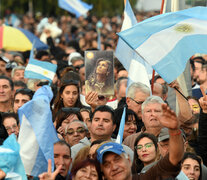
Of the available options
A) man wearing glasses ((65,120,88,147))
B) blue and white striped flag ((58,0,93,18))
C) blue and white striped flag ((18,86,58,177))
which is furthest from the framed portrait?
blue and white striped flag ((58,0,93,18))

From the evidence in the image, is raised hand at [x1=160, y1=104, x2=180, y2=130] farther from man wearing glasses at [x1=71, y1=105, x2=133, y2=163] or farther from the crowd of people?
man wearing glasses at [x1=71, y1=105, x2=133, y2=163]

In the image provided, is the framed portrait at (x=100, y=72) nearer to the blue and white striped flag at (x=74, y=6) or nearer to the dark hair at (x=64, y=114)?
the dark hair at (x=64, y=114)

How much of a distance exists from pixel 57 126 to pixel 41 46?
26.2 ft

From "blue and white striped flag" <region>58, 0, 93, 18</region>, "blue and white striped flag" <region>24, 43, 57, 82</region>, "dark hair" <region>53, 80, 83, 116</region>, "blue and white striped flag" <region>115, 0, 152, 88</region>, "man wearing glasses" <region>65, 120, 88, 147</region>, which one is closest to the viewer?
"man wearing glasses" <region>65, 120, 88, 147</region>

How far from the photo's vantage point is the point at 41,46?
16.5 metres

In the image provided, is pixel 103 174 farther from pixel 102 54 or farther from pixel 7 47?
pixel 7 47

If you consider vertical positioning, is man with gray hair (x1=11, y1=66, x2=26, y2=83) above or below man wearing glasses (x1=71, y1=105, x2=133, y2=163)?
above

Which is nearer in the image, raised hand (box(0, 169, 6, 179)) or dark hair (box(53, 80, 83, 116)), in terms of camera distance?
raised hand (box(0, 169, 6, 179))

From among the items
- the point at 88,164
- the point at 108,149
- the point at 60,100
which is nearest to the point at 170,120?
the point at 108,149

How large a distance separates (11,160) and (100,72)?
4.53 m

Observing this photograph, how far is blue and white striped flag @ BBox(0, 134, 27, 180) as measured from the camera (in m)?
5.52

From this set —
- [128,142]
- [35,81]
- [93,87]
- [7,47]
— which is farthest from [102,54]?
[7,47]

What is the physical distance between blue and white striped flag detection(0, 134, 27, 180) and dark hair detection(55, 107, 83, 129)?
3075 millimetres

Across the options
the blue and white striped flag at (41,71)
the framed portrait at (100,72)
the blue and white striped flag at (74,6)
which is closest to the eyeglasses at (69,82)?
the framed portrait at (100,72)
